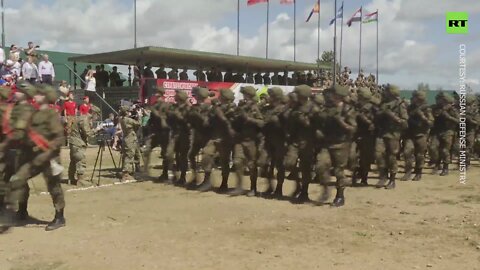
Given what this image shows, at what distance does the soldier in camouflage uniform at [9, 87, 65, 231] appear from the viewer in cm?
779

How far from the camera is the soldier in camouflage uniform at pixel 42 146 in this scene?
307 inches

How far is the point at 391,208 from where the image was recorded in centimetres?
1011

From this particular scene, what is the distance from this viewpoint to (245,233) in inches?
317

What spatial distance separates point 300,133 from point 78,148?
16.3 ft

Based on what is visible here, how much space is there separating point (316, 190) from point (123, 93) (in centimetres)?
1221

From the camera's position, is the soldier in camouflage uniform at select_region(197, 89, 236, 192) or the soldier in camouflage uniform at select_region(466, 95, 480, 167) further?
the soldier in camouflage uniform at select_region(466, 95, 480, 167)

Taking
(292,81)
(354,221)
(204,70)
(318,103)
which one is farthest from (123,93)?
(354,221)

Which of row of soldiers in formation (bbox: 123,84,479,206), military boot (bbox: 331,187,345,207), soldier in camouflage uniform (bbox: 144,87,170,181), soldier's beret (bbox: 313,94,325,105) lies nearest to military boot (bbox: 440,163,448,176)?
row of soldiers in formation (bbox: 123,84,479,206)

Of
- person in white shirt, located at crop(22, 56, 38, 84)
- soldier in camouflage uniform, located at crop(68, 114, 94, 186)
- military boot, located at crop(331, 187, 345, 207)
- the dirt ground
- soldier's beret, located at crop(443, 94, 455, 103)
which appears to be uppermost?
person in white shirt, located at crop(22, 56, 38, 84)

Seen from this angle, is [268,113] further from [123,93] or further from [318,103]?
[123,93]

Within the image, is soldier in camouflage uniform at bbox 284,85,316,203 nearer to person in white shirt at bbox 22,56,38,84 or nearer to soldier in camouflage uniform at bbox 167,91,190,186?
soldier in camouflage uniform at bbox 167,91,190,186

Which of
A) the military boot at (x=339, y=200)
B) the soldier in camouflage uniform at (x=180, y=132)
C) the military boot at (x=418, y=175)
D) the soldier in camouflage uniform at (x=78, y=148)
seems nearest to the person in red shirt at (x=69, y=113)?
the soldier in camouflage uniform at (x=78, y=148)

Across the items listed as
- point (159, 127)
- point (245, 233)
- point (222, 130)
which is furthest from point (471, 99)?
point (245, 233)

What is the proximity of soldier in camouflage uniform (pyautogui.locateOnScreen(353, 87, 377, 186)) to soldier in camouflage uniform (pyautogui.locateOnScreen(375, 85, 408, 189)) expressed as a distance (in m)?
0.18
